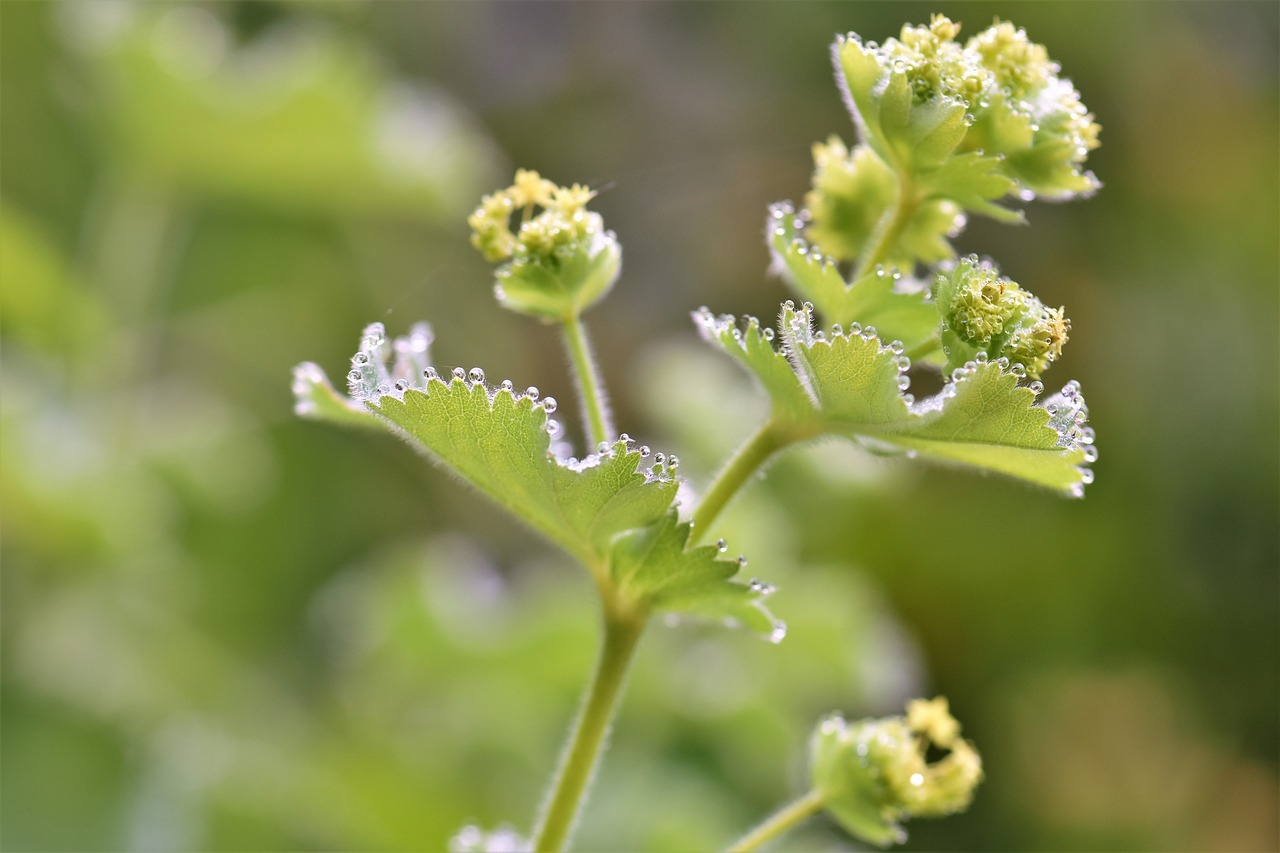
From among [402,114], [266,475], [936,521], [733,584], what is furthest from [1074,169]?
[936,521]

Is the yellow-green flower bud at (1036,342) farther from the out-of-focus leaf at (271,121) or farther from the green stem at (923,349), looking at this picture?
the out-of-focus leaf at (271,121)

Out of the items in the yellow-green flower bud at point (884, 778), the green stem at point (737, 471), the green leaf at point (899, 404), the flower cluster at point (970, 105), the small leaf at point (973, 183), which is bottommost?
the yellow-green flower bud at point (884, 778)

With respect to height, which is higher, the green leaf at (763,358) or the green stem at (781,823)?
the green leaf at (763,358)

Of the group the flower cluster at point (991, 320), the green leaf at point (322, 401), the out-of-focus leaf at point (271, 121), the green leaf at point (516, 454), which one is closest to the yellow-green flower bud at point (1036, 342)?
the flower cluster at point (991, 320)

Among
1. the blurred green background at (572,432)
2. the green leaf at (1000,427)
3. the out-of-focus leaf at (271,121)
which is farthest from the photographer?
the out-of-focus leaf at (271,121)

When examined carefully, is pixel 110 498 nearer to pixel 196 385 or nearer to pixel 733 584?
pixel 196 385

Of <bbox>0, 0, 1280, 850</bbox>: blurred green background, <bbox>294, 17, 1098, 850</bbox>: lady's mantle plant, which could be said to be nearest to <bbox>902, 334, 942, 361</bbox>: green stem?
<bbox>294, 17, 1098, 850</bbox>: lady's mantle plant

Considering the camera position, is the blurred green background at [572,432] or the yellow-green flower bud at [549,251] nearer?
the yellow-green flower bud at [549,251]

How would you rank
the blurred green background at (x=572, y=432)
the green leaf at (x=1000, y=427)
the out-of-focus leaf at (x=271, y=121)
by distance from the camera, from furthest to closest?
the out-of-focus leaf at (x=271, y=121), the blurred green background at (x=572, y=432), the green leaf at (x=1000, y=427)
